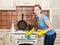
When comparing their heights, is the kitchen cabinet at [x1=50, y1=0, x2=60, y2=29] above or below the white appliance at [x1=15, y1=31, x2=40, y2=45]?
above

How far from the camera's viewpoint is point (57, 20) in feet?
14.9

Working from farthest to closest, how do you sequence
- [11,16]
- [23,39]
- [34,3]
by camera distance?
[11,16] → [34,3] → [23,39]

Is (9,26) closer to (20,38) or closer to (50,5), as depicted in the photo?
(20,38)

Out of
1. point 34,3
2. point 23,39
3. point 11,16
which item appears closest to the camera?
point 23,39

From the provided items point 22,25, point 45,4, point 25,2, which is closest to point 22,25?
point 22,25

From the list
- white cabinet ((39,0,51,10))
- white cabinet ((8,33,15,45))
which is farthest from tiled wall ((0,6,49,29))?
white cabinet ((8,33,15,45))

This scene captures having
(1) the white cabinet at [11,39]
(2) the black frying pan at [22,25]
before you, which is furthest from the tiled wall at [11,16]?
(1) the white cabinet at [11,39]

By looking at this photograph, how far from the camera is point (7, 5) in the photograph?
15.0ft

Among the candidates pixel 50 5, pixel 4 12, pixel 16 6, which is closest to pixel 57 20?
pixel 50 5

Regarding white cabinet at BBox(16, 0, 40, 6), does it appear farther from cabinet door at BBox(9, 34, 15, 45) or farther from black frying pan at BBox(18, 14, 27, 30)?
cabinet door at BBox(9, 34, 15, 45)

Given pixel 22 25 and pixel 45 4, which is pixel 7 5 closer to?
pixel 22 25

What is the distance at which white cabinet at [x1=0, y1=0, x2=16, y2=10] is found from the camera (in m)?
4.54

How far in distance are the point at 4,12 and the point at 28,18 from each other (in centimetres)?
69

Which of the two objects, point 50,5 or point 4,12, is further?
point 4,12
